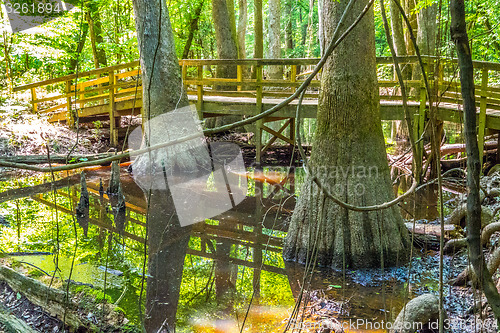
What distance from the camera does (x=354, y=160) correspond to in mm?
5375

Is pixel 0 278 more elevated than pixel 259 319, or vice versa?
pixel 0 278

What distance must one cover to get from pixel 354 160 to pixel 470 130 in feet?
11.7

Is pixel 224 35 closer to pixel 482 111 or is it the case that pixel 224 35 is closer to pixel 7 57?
pixel 7 57

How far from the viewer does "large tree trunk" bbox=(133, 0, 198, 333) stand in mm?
4670

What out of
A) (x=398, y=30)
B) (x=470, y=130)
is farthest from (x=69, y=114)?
(x=470, y=130)

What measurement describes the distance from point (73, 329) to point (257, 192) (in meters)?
6.05

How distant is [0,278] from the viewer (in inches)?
169

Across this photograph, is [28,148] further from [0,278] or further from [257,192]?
[0,278]

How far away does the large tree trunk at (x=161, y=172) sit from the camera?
4.67m

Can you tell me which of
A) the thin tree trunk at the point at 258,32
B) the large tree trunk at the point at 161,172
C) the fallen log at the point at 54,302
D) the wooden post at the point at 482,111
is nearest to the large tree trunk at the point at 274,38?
the thin tree trunk at the point at 258,32

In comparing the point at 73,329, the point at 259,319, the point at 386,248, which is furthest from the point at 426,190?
the point at 73,329

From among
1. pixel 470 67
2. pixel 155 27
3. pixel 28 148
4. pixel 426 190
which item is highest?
pixel 155 27

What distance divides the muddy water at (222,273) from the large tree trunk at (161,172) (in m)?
0.14

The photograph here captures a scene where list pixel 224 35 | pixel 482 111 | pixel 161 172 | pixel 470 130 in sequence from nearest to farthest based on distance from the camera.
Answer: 1. pixel 470 130
2. pixel 482 111
3. pixel 161 172
4. pixel 224 35
